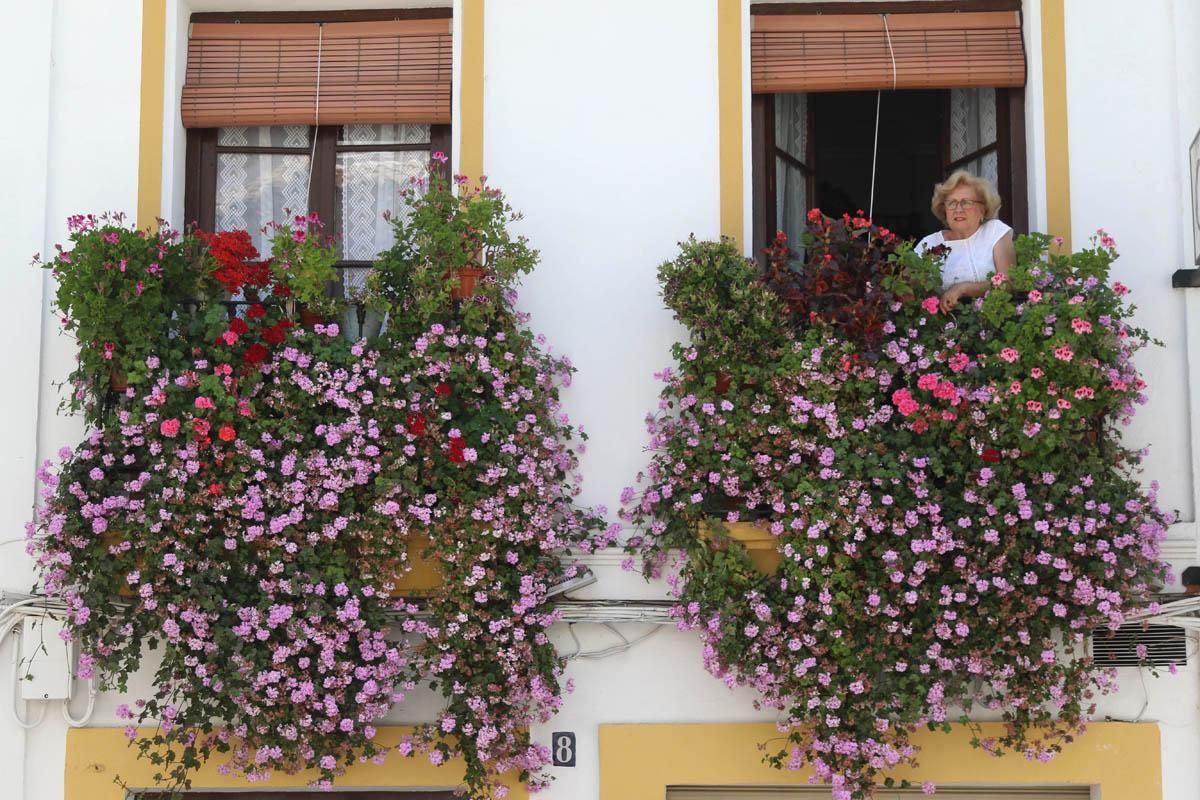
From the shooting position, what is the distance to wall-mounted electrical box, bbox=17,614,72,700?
6.07 m

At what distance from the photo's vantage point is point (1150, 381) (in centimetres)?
623

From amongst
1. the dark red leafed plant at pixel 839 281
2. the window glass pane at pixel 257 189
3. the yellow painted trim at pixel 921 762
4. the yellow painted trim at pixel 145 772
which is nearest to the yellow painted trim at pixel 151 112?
the window glass pane at pixel 257 189

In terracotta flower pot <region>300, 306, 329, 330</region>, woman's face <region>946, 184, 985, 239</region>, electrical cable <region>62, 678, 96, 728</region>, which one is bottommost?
electrical cable <region>62, 678, 96, 728</region>

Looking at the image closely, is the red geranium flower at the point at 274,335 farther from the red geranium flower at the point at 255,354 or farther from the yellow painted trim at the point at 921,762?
the yellow painted trim at the point at 921,762

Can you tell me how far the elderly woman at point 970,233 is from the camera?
6.30 meters

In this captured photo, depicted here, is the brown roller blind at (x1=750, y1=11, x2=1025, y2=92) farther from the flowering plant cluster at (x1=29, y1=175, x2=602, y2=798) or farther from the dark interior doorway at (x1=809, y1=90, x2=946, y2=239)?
the flowering plant cluster at (x1=29, y1=175, x2=602, y2=798)

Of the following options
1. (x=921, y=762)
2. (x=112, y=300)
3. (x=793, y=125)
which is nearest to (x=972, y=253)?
(x=793, y=125)

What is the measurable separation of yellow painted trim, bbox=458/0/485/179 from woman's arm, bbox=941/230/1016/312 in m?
1.91

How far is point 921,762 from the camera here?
5988 mm

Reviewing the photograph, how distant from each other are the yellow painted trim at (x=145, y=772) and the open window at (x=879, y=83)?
255 cm

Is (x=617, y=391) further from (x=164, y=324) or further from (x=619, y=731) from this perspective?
(x=164, y=324)

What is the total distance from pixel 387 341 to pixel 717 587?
1.56m

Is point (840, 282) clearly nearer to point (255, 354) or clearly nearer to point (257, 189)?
point (255, 354)

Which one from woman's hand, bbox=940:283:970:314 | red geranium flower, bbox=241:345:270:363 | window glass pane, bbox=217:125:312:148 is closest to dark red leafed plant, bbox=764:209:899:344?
woman's hand, bbox=940:283:970:314
